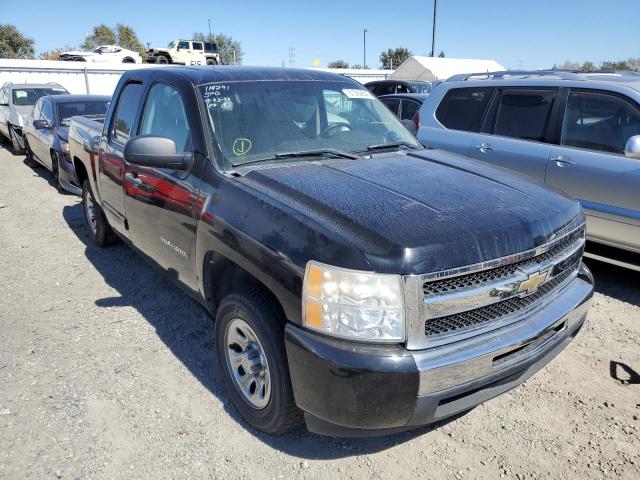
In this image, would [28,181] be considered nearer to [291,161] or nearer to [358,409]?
[291,161]

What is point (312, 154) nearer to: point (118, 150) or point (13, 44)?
point (118, 150)

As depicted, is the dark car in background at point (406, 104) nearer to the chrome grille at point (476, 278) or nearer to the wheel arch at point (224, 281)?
the wheel arch at point (224, 281)

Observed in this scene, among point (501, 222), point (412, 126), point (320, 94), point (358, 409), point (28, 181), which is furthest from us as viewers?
point (28, 181)

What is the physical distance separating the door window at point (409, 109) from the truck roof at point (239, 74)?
6.20 metres

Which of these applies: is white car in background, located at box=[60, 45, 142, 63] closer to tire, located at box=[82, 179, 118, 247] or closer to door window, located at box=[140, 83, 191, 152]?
tire, located at box=[82, 179, 118, 247]

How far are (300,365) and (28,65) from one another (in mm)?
Answer: 23678

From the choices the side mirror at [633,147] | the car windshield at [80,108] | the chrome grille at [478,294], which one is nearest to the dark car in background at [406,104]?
the car windshield at [80,108]

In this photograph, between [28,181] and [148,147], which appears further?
[28,181]

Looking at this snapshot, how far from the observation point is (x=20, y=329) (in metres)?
3.86

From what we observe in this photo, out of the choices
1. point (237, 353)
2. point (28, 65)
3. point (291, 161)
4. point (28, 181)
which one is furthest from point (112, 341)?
point (28, 65)

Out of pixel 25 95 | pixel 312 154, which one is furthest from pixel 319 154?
pixel 25 95

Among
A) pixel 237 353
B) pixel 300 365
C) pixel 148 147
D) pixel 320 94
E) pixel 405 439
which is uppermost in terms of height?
pixel 320 94

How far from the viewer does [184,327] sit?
12.7 ft

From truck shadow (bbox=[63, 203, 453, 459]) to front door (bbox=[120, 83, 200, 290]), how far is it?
0.26 meters
